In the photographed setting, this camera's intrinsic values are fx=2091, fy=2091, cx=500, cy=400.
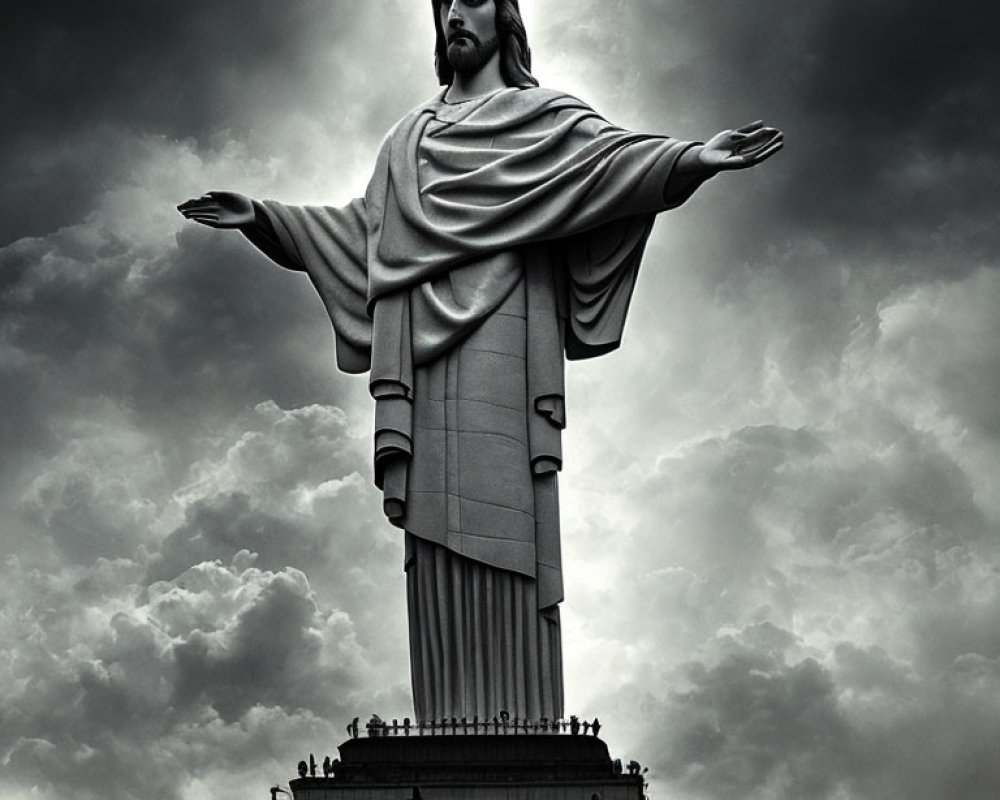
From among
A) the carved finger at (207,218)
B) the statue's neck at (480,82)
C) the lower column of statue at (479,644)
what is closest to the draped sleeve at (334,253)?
the carved finger at (207,218)

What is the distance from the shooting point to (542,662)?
23.1 m

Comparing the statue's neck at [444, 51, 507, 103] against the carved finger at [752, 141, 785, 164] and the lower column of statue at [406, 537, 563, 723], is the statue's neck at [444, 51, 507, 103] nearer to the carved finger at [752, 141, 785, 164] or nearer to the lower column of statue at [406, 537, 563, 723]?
the carved finger at [752, 141, 785, 164]

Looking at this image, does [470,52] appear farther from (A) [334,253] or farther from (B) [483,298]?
(B) [483,298]

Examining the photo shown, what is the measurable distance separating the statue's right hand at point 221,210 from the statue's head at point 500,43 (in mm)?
3079

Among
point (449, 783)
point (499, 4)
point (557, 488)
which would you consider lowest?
point (449, 783)

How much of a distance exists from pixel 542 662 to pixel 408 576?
181 centimetres

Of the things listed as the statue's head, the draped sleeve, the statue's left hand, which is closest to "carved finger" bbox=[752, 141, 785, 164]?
the statue's left hand

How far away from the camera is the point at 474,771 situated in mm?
21750

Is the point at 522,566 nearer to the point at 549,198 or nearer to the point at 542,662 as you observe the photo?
the point at 542,662

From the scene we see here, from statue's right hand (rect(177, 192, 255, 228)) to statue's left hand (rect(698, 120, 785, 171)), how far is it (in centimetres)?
563

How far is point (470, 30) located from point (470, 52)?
0.26 m

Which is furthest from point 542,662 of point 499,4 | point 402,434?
point 499,4

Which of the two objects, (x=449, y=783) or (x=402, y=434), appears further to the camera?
(x=402, y=434)

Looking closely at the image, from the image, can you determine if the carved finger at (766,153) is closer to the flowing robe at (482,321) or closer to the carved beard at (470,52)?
the flowing robe at (482,321)
